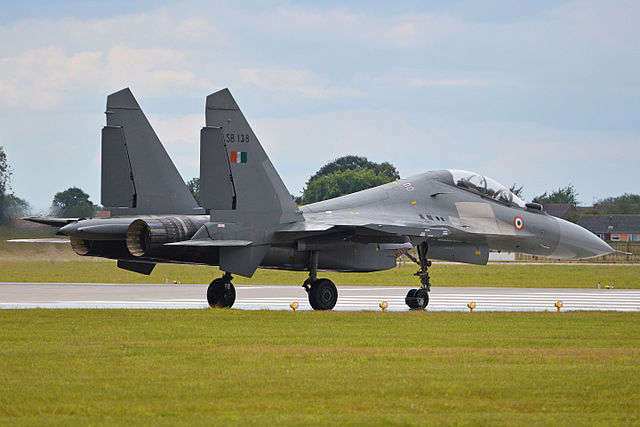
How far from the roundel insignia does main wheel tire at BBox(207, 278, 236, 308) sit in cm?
700

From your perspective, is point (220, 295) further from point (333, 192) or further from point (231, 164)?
point (333, 192)

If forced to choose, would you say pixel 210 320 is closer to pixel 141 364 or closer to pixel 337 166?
pixel 141 364

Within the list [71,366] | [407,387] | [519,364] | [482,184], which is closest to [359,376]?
[407,387]

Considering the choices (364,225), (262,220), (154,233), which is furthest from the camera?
(364,225)

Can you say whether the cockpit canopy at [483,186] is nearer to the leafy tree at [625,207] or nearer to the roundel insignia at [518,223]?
the roundel insignia at [518,223]

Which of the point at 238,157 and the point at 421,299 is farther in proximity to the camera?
the point at 421,299

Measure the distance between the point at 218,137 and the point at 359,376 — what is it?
8994mm

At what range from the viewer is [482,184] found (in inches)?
876

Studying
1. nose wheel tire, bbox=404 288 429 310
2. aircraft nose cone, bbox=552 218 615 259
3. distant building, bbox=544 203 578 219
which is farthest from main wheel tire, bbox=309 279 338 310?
distant building, bbox=544 203 578 219

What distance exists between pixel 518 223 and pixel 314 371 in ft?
43.0

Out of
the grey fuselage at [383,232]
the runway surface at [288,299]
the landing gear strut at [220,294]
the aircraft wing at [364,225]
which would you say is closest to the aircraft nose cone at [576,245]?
the grey fuselage at [383,232]

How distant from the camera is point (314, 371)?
33.5ft

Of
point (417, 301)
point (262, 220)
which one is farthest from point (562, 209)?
point (262, 220)

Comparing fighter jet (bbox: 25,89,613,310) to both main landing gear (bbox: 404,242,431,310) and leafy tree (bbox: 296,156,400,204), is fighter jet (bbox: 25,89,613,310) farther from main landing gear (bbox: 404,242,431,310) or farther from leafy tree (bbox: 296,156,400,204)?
leafy tree (bbox: 296,156,400,204)
